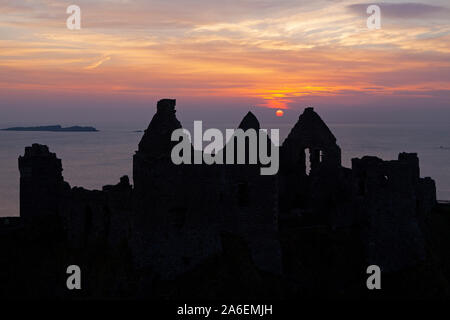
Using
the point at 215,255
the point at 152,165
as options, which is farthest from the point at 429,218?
the point at 152,165

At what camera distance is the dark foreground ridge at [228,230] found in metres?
22.4

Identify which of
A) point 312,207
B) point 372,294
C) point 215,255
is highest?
point 312,207

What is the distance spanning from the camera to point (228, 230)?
2484cm

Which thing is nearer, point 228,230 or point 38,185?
point 228,230

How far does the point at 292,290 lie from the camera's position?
2488 centimetres

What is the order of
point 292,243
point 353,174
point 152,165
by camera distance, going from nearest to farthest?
point 152,165, point 292,243, point 353,174

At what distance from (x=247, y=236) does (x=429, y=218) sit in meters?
14.0

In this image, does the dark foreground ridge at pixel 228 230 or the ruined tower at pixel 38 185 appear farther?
the ruined tower at pixel 38 185

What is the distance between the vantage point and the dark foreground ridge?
73.4 ft

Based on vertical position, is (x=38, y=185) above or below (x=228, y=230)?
above

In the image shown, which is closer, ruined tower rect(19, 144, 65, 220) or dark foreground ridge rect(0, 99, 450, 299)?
dark foreground ridge rect(0, 99, 450, 299)

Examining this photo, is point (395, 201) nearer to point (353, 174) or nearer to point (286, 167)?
point (353, 174)

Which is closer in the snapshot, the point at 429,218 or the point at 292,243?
the point at 292,243

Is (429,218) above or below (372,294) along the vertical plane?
above
